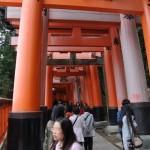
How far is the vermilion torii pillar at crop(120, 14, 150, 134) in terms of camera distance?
10.6 m

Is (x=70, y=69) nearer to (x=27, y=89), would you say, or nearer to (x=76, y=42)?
(x=76, y=42)

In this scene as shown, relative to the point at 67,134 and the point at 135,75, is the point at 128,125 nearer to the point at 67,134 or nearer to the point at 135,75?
the point at 67,134

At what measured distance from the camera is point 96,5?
9289mm

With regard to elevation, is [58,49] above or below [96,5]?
above

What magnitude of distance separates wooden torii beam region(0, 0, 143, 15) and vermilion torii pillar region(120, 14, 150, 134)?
194 cm

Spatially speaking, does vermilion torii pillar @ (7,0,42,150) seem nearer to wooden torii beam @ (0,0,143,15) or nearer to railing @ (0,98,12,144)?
wooden torii beam @ (0,0,143,15)

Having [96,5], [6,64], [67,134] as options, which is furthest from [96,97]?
[67,134]

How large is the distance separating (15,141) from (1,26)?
19.1 metres

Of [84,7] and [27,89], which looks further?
[84,7]

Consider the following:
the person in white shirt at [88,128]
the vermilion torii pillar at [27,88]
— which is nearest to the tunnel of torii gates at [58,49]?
the vermilion torii pillar at [27,88]

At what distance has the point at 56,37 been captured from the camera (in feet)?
53.9

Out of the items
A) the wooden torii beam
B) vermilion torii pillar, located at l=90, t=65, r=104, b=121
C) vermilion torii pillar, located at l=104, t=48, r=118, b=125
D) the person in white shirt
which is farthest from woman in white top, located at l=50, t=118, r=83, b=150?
vermilion torii pillar, located at l=90, t=65, r=104, b=121

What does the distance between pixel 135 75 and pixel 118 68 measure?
165 inches

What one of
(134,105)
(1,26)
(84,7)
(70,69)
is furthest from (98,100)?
(84,7)
